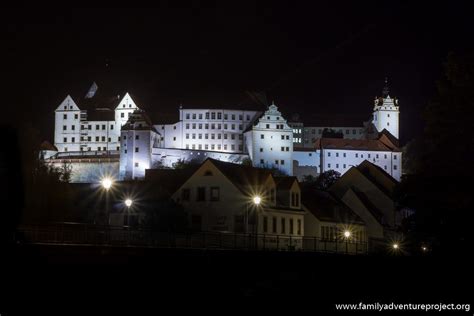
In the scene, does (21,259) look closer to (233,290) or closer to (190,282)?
(190,282)

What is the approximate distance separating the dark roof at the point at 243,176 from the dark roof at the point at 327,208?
21.2 feet

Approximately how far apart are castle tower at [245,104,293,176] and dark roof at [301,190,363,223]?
95221 mm

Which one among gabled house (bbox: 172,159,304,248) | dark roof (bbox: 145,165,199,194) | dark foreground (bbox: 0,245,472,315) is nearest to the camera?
dark foreground (bbox: 0,245,472,315)

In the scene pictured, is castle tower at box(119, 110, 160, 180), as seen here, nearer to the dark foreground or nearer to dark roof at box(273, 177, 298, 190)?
dark roof at box(273, 177, 298, 190)

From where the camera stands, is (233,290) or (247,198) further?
(247,198)

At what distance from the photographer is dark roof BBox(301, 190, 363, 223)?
77.2 metres

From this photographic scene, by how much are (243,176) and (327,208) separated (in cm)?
1204

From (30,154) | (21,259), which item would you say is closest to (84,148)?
(30,154)

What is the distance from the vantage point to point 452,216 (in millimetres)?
38875

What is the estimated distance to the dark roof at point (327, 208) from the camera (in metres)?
77.2

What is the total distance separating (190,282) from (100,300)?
5375mm

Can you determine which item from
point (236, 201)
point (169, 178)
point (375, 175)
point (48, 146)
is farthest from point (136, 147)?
point (236, 201)

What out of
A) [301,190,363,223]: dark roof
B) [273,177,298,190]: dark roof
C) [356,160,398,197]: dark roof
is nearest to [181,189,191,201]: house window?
[273,177,298,190]: dark roof

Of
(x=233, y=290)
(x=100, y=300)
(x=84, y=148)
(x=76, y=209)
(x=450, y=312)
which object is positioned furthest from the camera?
(x=84, y=148)
